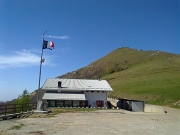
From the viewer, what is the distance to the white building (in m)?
36.2

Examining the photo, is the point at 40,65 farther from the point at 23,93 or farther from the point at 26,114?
the point at 23,93

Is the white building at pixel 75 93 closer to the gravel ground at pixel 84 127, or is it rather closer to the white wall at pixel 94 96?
the white wall at pixel 94 96

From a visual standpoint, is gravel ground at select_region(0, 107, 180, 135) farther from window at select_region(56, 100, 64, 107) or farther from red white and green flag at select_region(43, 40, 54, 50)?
window at select_region(56, 100, 64, 107)

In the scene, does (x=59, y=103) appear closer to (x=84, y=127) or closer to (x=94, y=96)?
(x=94, y=96)

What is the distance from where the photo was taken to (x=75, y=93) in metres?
38.7

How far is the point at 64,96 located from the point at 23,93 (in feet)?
113

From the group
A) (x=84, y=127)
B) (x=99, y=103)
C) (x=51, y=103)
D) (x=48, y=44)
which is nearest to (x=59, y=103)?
(x=51, y=103)

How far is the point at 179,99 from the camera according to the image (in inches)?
1480

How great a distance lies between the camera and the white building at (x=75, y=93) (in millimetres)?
36156

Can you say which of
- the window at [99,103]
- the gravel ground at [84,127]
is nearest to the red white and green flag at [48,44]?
the gravel ground at [84,127]

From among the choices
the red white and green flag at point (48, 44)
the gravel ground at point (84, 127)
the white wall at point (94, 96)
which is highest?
the red white and green flag at point (48, 44)

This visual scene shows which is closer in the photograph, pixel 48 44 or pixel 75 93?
pixel 48 44

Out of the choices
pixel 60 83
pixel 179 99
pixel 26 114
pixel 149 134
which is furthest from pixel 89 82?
pixel 149 134

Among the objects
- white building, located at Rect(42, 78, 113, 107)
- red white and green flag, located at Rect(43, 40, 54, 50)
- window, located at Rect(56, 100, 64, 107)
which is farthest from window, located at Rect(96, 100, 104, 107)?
red white and green flag, located at Rect(43, 40, 54, 50)
